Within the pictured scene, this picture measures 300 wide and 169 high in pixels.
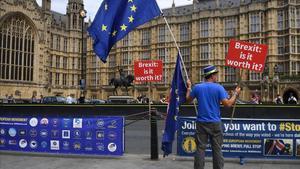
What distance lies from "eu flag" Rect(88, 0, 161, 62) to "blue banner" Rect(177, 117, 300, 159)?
2.91 metres

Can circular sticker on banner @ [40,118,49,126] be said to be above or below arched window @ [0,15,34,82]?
below

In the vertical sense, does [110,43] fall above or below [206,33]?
below

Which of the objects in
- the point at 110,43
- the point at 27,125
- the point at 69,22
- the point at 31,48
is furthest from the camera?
the point at 69,22

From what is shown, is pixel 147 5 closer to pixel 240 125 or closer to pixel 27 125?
pixel 240 125

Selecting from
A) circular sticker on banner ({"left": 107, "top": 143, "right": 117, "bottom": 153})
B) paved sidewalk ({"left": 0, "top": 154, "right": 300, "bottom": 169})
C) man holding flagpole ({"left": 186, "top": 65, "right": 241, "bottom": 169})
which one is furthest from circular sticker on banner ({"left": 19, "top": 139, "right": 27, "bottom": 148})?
man holding flagpole ({"left": 186, "top": 65, "right": 241, "bottom": 169})

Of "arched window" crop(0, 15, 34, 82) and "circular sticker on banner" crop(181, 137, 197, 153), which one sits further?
"arched window" crop(0, 15, 34, 82)

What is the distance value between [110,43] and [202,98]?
3.79 meters

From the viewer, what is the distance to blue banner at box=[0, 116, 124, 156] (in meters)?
9.77

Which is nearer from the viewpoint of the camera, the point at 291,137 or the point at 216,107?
the point at 216,107

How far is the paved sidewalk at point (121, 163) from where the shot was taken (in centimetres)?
859

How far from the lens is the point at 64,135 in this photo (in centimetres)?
1006

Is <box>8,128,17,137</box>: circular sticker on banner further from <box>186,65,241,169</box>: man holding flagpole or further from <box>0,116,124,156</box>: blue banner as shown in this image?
<box>186,65,241,169</box>: man holding flagpole

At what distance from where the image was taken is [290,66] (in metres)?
50.4

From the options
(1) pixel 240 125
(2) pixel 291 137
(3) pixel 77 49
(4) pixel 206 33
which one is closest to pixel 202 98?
(1) pixel 240 125
